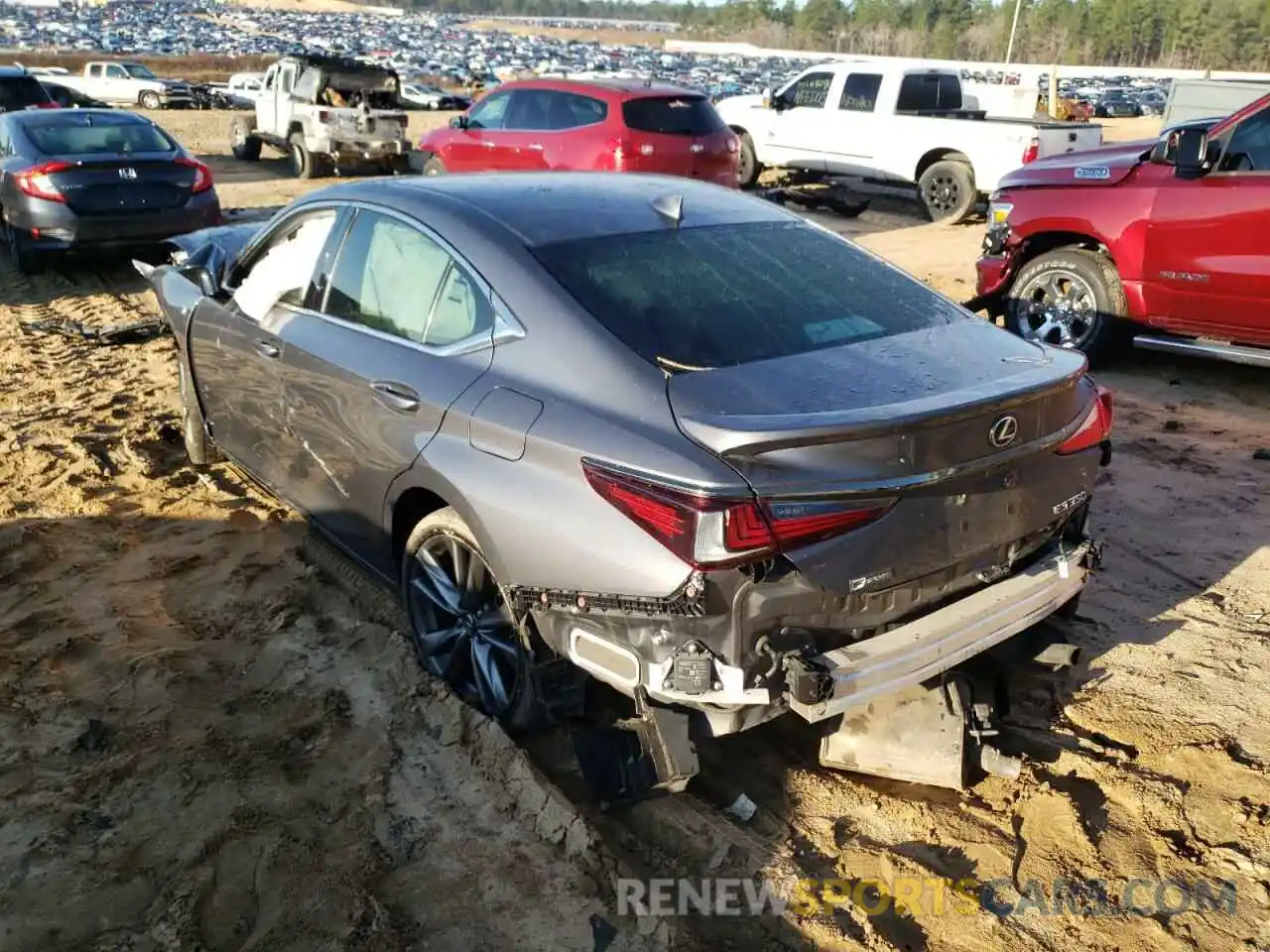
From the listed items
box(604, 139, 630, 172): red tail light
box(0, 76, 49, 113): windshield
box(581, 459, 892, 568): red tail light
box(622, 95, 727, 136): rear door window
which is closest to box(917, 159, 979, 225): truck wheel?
box(622, 95, 727, 136): rear door window

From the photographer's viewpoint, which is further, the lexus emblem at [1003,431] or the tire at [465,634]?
the tire at [465,634]

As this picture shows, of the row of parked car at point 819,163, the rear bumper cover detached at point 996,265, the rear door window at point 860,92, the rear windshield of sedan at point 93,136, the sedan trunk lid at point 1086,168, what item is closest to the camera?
the row of parked car at point 819,163

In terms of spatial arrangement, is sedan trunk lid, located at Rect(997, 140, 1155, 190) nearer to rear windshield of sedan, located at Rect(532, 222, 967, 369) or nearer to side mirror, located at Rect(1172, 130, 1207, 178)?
side mirror, located at Rect(1172, 130, 1207, 178)

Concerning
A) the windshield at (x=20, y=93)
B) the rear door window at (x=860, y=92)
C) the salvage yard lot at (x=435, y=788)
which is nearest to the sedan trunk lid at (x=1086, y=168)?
the salvage yard lot at (x=435, y=788)

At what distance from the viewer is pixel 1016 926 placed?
2.70 metres

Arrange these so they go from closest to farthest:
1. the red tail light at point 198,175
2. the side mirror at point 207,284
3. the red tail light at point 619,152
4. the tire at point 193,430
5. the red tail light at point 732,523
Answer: the red tail light at point 732,523
the side mirror at point 207,284
the tire at point 193,430
the red tail light at point 198,175
the red tail light at point 619,152

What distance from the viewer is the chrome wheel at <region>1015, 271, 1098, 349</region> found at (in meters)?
7.38

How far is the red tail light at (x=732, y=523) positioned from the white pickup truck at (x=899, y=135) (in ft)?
38.9

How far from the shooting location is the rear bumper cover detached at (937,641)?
264 cm

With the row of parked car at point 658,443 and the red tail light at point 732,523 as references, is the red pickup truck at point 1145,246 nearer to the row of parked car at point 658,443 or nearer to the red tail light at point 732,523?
the row of parked car at point 658,443

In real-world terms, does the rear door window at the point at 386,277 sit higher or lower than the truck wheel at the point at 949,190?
higher

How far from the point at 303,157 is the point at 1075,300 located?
579 inches

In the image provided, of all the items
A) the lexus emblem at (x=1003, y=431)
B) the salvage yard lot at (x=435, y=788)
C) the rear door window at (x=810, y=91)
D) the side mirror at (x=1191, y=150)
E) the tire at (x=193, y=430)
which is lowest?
the salvage yard lot at (x=435, y=788)

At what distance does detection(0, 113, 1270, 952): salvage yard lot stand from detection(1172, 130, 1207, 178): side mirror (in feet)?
8.98
